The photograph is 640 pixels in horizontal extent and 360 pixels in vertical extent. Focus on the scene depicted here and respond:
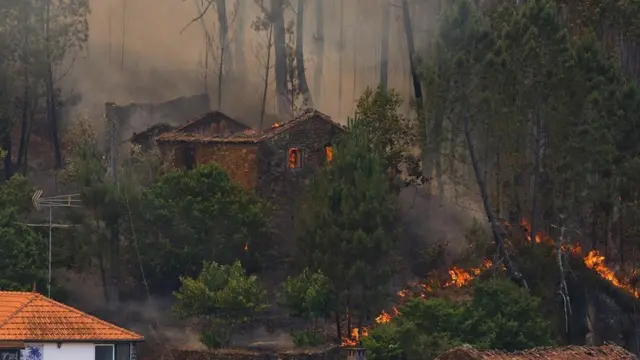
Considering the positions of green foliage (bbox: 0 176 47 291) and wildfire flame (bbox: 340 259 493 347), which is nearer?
green foliage (bbox: 0 176 47 291)

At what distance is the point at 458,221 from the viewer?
168 ft

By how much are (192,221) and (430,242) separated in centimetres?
1015

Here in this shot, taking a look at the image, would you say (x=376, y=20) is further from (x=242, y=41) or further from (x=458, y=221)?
(x=458, y=221)

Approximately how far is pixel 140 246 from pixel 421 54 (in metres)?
13.5

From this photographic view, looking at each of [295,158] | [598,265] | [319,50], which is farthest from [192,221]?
[319,50]

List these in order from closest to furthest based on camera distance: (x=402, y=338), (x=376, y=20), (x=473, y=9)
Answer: (x=402, y=338) < (x=473, y=9) < (x=376, y=20)

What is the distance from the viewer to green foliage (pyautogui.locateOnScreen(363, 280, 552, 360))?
36.3 metres

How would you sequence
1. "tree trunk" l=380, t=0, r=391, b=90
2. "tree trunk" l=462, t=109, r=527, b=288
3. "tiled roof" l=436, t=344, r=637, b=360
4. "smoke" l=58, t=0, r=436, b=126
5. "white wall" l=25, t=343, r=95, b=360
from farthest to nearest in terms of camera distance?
"tree trunk" l=380, t=0, r=391, b=90 < "smoke" l=58, t=0, r=436, b=126 < "tree trunk" l=462, t=109, r=527, b=288 < "white wall" l=25, t=343, r=95, b=360 < "tiled roof" l=436, t=344, r=637, b=360

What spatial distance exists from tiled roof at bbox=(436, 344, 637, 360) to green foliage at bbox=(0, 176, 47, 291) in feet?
57.9

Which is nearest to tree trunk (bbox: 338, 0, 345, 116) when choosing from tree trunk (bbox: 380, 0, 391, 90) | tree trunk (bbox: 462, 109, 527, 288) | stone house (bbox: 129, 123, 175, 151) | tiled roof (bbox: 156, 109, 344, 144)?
tree trunk (bbox: 380, 0, 391, 90)

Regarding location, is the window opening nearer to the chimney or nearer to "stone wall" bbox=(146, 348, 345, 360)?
"stone wall" bbox=(146, 348, 345, 360)

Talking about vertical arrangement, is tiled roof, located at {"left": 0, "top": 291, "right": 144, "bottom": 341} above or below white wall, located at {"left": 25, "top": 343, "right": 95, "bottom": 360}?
above

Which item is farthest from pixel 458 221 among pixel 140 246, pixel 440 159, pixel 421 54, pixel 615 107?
pixel 140 246

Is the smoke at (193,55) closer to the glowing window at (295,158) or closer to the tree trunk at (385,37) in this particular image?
the tree trunk at (385,37)
